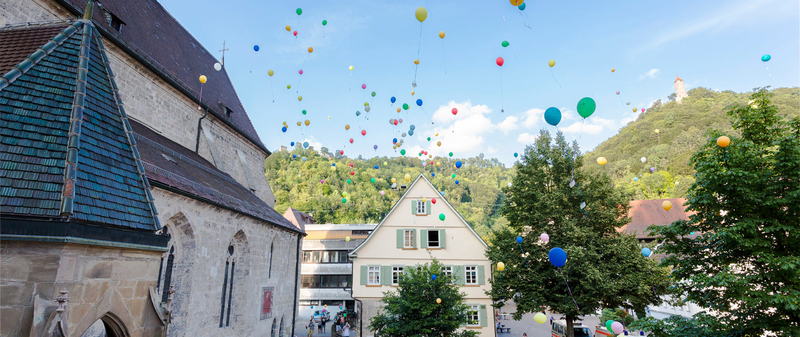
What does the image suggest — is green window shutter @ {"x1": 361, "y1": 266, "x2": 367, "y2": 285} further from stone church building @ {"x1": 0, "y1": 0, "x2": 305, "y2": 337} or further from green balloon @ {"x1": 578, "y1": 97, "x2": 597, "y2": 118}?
green balloon @ {"x1": 578, "y1": 97, "x2": 597, "y2": 118}

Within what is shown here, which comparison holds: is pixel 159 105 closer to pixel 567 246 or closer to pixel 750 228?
pixel 567 246

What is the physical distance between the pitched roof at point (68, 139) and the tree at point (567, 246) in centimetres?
1543

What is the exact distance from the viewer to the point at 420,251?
74.9 ft

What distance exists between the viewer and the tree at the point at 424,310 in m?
14.4

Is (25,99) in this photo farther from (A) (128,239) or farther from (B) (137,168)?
(A) (128,239)

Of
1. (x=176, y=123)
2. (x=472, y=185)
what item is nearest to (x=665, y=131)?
(x=472, y=185)

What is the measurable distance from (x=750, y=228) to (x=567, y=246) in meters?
A: 8.51

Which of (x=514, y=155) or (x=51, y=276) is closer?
(x=51, y=276)

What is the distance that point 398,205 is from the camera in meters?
23.4

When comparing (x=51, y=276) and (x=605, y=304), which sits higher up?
(x=51, y=276)

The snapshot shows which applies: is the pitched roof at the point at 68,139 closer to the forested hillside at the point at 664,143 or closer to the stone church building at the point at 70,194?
the stone church building at the point at 70,194

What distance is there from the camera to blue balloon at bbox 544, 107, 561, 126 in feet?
36.0

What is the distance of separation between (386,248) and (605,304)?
452 inches

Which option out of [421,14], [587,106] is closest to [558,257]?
[587,106]
